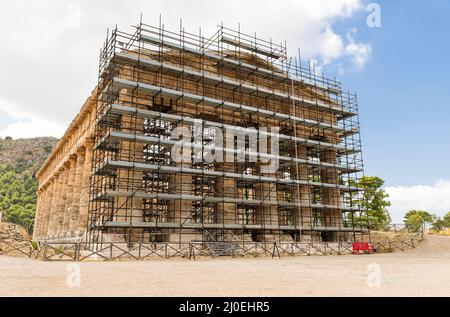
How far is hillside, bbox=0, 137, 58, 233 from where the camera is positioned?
86938 millimetres

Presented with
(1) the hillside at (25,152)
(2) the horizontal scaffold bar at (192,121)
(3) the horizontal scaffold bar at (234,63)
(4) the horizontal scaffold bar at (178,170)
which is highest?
(1) the hillside at (25,152)

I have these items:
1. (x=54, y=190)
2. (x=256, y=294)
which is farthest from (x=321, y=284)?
(x=54, y=190)

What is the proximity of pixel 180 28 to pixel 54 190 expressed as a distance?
32.3 meters

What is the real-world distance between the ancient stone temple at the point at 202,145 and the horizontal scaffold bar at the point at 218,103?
0.11 meters

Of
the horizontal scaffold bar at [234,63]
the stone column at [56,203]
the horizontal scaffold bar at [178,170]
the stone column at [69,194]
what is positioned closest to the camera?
the horizontal scaffold bar at [178,170]

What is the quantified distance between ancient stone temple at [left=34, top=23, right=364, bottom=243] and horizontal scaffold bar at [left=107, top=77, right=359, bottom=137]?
0.11 m

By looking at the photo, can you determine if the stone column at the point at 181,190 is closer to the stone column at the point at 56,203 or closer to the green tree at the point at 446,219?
the stone column at the point at 56,203

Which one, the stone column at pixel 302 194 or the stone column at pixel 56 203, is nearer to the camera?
the stone column at pixel 302 194

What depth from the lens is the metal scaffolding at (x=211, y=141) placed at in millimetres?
27500

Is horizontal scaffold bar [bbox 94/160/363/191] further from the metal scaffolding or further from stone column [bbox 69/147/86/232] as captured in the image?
stone column [bbox 69/147/86/232]

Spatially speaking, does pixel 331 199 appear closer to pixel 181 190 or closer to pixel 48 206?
pixel 181 190

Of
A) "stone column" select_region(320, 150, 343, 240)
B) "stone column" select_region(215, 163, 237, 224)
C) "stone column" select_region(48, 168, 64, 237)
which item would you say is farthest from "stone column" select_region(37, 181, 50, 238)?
"stone column" select_region(320, 150, 343, 240)

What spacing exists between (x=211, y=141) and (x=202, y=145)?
675 centimetres

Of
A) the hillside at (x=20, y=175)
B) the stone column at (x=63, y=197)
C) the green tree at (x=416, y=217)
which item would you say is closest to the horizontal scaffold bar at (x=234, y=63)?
the stone column at (x=63, y=197)
